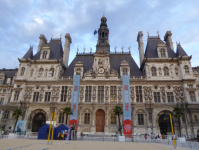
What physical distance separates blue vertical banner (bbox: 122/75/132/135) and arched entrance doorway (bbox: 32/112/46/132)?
2019cm

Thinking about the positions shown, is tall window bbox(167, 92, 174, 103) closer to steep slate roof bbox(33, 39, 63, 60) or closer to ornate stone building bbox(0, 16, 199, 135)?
ornate stone building bbox(0, 16, 199, 135)

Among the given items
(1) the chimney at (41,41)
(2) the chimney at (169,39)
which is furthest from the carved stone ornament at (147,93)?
(1) the chimney at (41,41)

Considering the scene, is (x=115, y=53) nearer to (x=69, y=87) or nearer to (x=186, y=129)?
(x=69, y=87)

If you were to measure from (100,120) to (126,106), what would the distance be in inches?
283

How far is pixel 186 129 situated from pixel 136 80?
50.5 ft

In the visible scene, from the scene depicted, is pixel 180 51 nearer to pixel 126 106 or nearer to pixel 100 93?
pixel 126 106

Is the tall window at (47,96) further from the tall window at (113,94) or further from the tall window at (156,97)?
the tall window at (156,97)

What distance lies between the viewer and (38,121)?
36.2 meters

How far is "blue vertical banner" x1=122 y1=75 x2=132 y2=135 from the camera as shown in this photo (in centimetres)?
3278

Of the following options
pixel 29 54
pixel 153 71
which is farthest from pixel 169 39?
pixel 29 54

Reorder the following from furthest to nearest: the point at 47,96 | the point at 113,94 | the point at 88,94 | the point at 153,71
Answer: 1. the point at 153,71
2. the point at 47,96
3. the point at 88,94
4. the point at 113,94

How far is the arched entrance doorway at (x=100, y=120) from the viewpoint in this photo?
34.3 metres

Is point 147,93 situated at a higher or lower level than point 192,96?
higher

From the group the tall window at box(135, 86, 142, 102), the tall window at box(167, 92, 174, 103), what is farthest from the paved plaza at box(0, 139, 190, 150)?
the tall window at box(167, 92, 174, 103)
